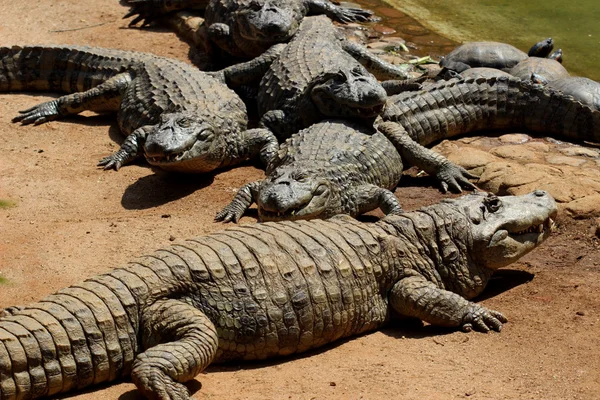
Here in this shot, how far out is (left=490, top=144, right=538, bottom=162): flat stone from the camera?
26.2ft

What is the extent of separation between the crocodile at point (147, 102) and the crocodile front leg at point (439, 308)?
293 cm

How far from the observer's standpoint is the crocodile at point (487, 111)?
835 cm

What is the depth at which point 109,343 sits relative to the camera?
458 centimetres

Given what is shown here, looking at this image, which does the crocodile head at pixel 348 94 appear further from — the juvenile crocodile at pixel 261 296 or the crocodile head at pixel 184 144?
the juvenile crocodile at pixel 261 296

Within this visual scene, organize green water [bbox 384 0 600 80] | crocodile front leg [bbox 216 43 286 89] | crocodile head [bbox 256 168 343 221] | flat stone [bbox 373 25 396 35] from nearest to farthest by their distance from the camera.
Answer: crocodile head [bbox 256 168 343 221] → crocodile front leg [bbox 216 43 286 89] → green water [bbox 384 0 600 80] → flat stone [bbox 373 25 396 35]

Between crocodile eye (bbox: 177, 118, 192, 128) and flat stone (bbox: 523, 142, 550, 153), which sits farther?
flat stone (bbox: 523, 142, 550, 153)

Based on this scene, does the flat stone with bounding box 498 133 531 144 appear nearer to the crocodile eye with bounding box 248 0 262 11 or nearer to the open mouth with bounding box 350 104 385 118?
the open mouth with bounding box 350 104 385 118

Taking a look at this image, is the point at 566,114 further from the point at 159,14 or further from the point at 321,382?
the point at 159,14

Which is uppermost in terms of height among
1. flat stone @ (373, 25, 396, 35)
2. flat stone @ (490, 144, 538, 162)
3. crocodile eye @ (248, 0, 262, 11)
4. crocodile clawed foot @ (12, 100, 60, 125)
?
crocodile eye @ (248, 0, 262, 11)

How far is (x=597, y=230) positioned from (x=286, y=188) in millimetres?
2283

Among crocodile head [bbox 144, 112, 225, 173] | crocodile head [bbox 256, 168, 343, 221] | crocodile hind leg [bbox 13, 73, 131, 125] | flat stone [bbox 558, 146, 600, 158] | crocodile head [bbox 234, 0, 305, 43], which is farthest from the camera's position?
crocodile head [bbox 234, 0, 305, 43]

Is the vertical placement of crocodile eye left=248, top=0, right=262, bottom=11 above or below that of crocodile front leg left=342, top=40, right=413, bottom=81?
above

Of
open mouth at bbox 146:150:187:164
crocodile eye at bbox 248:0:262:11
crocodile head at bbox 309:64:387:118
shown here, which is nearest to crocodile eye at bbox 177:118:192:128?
open mouth at bbox 146:150:187:164

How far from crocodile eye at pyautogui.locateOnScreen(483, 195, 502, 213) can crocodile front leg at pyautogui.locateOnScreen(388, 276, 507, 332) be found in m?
0.73
